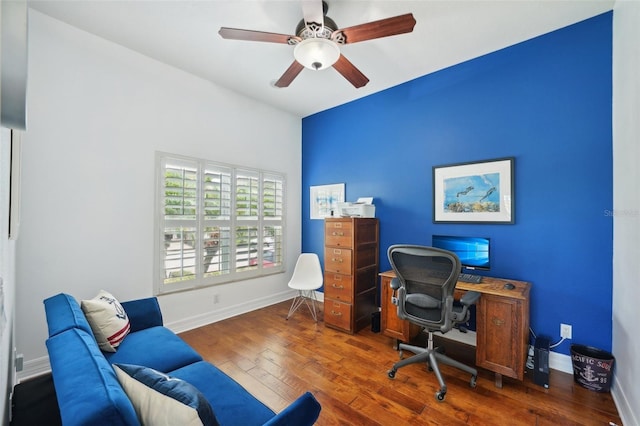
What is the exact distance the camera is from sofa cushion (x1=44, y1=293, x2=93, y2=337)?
4.31 ft

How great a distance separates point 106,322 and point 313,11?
2.56 metres

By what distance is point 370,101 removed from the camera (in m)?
3.85

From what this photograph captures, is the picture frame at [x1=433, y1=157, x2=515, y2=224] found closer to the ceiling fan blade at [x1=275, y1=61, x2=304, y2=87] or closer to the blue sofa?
the ceiling fan blade at [x1=275, y1=61, x2=304, y2=87]

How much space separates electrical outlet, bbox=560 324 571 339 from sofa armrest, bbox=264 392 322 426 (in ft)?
8.53

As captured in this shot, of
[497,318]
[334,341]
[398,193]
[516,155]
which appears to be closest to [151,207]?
[334,341]

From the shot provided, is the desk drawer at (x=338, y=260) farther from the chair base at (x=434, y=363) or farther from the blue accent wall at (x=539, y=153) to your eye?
the chair base at (x=434, y=363)

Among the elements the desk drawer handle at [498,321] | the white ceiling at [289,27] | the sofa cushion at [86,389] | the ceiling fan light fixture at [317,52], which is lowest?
the desk drawer handle at [498,321]

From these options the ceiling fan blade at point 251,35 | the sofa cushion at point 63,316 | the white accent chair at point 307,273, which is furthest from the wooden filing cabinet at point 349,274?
the sofa cushion at point 63,316

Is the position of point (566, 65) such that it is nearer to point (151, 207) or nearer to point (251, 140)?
point (251, 140)

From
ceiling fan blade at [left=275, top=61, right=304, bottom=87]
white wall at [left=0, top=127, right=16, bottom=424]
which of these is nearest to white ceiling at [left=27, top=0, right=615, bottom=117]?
ceiling fan blade at [left=275, top=61, right=304, bottom=87]

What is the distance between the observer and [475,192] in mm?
2914

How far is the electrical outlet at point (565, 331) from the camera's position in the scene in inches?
95.0

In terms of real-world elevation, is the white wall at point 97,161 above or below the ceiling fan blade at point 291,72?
Result: below

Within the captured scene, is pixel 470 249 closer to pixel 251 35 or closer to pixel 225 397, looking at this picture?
pixel 225 397
